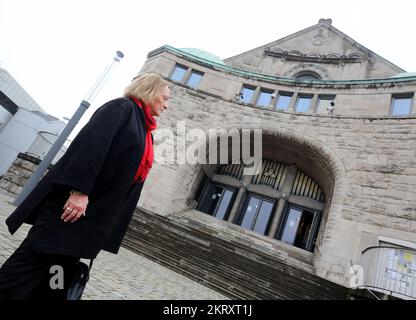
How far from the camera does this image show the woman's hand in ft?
4.40

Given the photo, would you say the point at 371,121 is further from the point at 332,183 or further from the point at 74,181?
the point at 74,181

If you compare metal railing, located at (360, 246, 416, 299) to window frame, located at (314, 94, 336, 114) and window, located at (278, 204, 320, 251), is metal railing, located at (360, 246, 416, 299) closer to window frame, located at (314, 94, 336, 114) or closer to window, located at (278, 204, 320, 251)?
window, located at (278, 204, 320, 251)

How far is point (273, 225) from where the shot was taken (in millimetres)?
12688

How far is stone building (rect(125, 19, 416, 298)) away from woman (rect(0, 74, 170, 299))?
19.4 ft

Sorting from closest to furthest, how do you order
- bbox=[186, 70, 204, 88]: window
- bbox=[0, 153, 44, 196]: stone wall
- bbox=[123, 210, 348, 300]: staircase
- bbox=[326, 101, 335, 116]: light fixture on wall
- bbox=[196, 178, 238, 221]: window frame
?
bbox=[123, 210, 348, 300]: staircase
bbox=[0, 153, 44, 196]: stone wall
bbox=[326, 101, 335, 116]: light fixture on wall
bbox=[196, 178, 238, 221]: window frame
bbox=[186, 70, 204, 88]: window

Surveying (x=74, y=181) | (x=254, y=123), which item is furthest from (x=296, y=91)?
(x=74, y=181)

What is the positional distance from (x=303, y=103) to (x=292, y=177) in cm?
421

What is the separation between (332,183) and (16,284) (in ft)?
38.4

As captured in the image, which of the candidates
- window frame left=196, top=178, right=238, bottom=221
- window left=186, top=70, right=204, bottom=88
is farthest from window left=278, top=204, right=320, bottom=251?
window left=186, top=70, right=204, bottom=88

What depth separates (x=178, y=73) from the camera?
1472 cm

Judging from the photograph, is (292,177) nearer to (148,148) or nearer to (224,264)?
(224,264)

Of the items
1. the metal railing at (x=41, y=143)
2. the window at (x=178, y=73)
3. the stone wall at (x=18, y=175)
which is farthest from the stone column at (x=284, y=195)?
the metal railing at (x=41, y=143)

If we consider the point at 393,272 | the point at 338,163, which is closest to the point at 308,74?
the point at 338,163

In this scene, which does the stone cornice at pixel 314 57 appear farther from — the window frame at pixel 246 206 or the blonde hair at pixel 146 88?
the blonde hair at pixel 146 88
